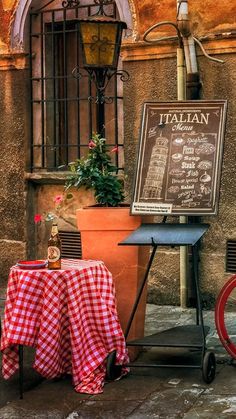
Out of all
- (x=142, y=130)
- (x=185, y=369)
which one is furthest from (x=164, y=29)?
(x=185, y=369)

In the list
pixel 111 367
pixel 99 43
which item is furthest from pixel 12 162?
pixel 111 367

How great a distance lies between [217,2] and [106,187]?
2.84m

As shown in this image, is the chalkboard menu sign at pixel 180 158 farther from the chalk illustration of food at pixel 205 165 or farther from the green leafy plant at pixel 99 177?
the green leafy plant at pixel 99 177

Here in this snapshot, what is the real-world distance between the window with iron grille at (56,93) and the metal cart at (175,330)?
11.9 feet

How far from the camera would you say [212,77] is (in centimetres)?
874

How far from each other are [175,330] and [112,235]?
91 cm

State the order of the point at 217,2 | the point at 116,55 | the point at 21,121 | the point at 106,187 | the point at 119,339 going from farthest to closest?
1. the point at 21,121
2. the point at 217,2
3. the point at 116,55
4. the point at 106,187
5. the point at 119,339

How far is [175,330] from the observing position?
22.0 feet

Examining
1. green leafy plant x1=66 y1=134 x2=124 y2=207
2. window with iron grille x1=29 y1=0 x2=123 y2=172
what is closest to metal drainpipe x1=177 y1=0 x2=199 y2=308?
window with iron grille x1=29 y1=0 x2=123 y2=172

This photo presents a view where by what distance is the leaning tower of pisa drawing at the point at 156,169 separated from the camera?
6.96 meters

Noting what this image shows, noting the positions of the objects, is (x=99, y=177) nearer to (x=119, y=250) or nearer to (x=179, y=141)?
(x=119, y=250)

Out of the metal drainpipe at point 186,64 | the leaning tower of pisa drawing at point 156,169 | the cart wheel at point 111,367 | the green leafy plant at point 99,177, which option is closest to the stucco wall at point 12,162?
the metal drainpipe at point 186,64

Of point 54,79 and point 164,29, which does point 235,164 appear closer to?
point 164,29

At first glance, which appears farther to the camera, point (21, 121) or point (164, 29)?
point (21, 121)
